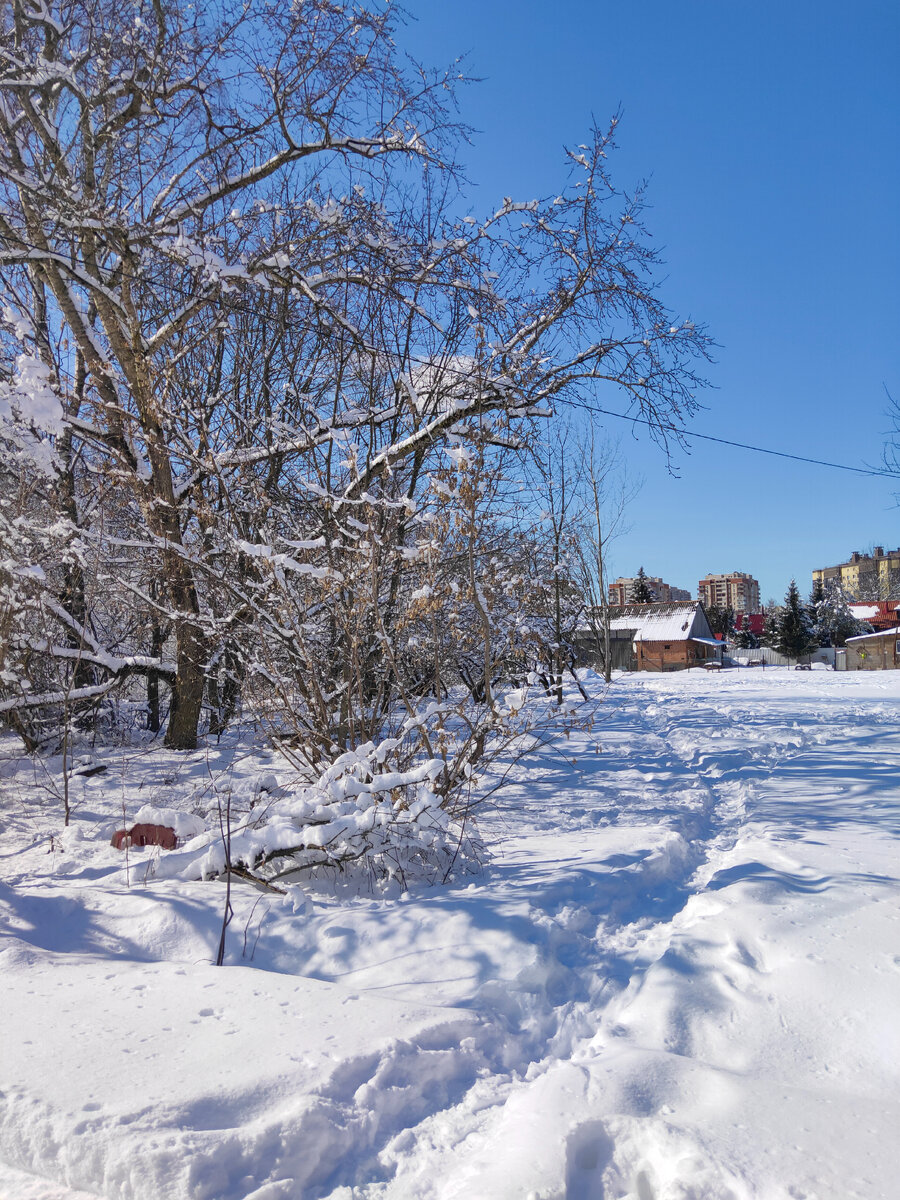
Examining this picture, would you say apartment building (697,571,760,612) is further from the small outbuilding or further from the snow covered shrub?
the snow covered shrub

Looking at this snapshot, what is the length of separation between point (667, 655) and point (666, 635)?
1347mm

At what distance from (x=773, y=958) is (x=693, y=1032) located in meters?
0.65

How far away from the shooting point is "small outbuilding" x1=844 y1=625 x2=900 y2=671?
140 ft

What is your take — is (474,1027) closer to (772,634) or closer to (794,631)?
(794,631)

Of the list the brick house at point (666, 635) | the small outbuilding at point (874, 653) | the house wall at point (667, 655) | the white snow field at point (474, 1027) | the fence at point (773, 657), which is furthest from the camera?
the brick house at point (666, 635)

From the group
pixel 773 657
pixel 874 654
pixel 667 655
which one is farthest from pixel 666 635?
pixel 874 654

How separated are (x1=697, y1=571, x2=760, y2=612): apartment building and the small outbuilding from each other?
116m

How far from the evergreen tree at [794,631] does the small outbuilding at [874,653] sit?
245 cm

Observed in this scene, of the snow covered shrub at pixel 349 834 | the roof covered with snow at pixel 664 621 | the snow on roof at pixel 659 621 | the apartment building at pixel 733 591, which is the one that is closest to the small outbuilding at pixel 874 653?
the roof covered with snow at pixel 664 621

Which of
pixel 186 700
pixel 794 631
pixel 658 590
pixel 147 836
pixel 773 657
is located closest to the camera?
pixel 147 836

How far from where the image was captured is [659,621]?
165 ft

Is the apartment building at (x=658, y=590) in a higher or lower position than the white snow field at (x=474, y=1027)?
higher

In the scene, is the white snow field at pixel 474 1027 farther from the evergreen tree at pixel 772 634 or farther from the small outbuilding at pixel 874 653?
the evergreen tree at pixel 772 634

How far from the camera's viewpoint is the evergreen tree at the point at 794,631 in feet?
154
